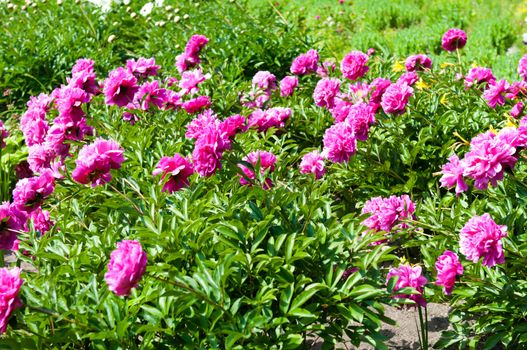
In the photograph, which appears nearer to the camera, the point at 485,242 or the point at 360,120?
the point at 485,242

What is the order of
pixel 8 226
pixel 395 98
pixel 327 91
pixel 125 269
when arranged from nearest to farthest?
pixel 125 269 → pixel 8 226 → pixel 395 98 → pixel 327 91

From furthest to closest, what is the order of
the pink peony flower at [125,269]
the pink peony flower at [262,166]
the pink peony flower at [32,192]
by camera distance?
the pink peony flower at [262,166] → the pink peony flower at [32,192] → the pink peony flower at [125,269]

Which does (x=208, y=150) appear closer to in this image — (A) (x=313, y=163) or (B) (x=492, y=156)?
(A) (x=313, y=163)

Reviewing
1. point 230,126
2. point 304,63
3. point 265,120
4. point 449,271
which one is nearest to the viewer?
point 449,271

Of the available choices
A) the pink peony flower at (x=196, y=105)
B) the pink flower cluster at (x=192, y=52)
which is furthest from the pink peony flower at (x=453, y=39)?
the pink peony flower at (x=196, y=105)

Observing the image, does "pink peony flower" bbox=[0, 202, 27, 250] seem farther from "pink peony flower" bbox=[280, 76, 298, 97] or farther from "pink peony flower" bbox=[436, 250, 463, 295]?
"pink peony flower" bbox=[280, 76, 298, 97]

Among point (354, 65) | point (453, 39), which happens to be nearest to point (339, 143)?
point (354, 65)

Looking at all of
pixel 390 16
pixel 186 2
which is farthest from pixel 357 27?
pixel 186 2

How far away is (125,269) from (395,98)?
1715 millimetres

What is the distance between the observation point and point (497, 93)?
10.6 feet

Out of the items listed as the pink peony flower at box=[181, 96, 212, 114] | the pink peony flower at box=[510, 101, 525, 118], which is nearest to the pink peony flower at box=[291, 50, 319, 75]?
the pink peony flower at box=[181, 96, 212, 114]

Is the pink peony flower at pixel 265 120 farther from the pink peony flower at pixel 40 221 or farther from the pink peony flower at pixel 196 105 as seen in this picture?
the pink peony flower at pixel 40 221

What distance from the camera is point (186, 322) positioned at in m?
1.91

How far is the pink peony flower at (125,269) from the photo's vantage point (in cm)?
157
